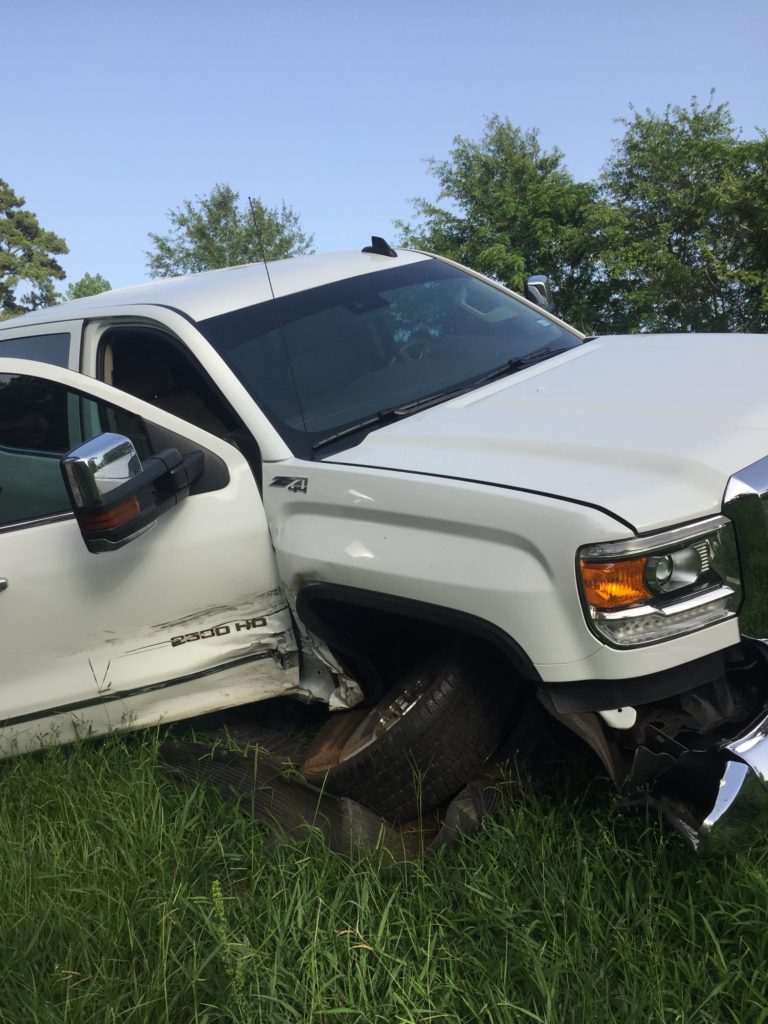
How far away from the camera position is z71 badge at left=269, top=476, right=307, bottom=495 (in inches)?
103

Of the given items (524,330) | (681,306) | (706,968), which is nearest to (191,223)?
(681,306)

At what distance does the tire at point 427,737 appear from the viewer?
2418 mm

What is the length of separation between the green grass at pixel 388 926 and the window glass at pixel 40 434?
104 centimetres

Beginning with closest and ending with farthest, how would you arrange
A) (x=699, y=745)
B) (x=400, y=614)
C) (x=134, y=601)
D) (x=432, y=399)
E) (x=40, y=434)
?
(x=699, y=745) < (x=400, y=614) < (x=134, y=601) < (x=432, y=399) < (x=40, y=434)

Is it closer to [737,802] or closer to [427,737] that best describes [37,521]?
[427,737]

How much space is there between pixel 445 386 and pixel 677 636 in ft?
4.56

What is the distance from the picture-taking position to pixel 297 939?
7.08ft

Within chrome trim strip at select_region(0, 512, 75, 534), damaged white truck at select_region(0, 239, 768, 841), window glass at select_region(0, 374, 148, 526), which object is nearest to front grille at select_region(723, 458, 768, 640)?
damaged white truck at select_region(0, 239, 768, 841)

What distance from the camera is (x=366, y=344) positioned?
328 centimetres

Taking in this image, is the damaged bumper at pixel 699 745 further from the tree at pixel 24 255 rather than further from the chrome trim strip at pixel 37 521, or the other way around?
the tree at pixel 24 255

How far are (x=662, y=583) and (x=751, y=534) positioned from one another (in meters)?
0.23

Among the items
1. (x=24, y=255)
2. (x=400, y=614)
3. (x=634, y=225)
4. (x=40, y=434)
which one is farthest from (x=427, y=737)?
(x=24, y=255)

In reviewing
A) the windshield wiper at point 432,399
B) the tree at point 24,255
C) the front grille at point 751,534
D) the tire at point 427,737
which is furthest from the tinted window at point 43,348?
the tree at point 24,255

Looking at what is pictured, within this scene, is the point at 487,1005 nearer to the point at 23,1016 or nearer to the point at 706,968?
the point at 706,968
